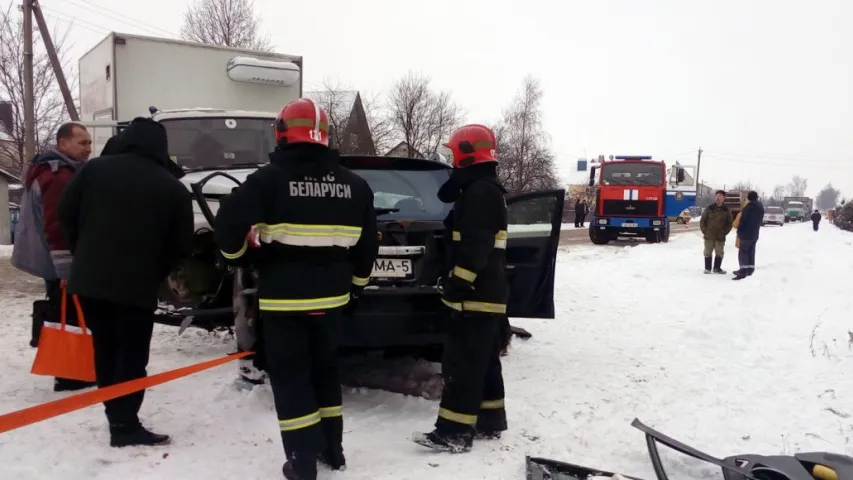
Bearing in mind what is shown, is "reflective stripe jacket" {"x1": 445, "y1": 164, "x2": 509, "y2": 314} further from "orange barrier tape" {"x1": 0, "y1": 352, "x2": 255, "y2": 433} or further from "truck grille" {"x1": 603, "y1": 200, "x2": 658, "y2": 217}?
"truck grille" {"x1": 603, "y1": 200, "x2": 658, "y2": 217}

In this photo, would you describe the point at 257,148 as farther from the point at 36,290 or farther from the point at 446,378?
the point at 36,290

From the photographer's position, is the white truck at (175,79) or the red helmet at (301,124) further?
the white truck at (175,79)

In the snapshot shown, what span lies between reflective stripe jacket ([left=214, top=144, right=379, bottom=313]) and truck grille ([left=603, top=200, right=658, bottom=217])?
18.6m

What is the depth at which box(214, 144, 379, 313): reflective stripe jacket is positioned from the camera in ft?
9.36

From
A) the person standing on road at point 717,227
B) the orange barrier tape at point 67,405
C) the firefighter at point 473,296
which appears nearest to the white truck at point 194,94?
the orange barrier tape at point 67,405

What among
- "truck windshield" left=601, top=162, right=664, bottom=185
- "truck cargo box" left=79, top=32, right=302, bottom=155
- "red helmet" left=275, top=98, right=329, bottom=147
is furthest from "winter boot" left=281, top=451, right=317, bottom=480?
"truck windshield" left=601, top=162, right=664, bottom=185

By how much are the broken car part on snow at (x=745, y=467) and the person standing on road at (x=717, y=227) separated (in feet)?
32.4

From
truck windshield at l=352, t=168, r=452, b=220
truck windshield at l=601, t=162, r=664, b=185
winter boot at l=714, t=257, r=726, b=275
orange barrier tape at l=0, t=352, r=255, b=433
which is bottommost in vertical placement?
winter boot at l=714, t=257, r=726, b=275

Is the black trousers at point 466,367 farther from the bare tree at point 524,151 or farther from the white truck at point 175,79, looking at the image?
the bare tree at point 524,151

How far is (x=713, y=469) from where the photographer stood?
3180 mm

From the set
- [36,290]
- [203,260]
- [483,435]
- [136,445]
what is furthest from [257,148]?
[36,290]

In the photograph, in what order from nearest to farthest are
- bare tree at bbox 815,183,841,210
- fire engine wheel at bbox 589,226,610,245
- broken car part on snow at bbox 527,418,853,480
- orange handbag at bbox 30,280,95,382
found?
broken car part on snow at bbox 527,418,853,480
orange handbag at bbox 30,280,95,382
fire engine wheel at bbox 589,226,610,245
bare tree at bbox 815,183,841,210

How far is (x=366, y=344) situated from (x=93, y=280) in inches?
64.7

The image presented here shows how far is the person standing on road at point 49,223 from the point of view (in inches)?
153
